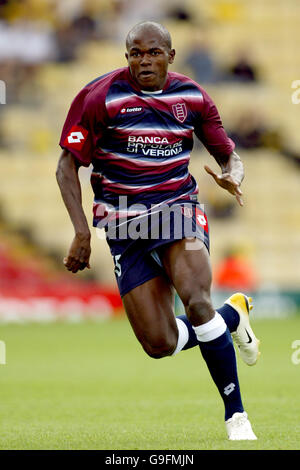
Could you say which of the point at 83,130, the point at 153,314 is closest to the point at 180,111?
the point at 83,130

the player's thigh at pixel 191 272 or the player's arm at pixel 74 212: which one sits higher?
the player's arm at pixel 74 212

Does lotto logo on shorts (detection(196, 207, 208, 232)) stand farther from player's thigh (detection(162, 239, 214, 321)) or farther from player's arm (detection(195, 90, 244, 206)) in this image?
player's arm (detection(195, 90, 244, 206))

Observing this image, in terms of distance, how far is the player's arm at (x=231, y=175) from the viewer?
17.5 feet

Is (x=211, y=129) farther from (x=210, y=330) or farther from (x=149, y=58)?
(x=210, y=330)

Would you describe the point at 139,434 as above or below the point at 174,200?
below

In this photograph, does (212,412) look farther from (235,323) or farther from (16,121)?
(16,121)

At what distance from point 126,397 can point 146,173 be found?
2.75 meters

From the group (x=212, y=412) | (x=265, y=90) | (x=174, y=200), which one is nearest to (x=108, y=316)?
(x=265, y=90)

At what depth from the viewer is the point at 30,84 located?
70.3 ft

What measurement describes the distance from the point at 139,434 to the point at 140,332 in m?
0.60

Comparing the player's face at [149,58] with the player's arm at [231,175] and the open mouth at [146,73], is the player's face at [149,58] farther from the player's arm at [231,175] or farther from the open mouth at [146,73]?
the player's arm at [231,175]

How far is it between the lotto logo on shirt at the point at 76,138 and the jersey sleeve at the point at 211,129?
0.73m

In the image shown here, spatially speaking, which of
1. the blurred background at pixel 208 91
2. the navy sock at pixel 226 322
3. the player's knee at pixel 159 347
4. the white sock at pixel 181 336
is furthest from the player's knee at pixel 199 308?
the blurred background at pixel 208 91

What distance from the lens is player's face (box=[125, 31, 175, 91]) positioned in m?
5.37
